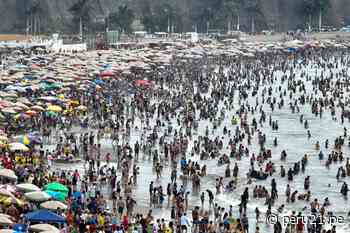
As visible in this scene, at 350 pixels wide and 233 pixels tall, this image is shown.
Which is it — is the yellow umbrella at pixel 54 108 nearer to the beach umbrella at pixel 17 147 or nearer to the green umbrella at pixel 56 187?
the beach umbrella at pixel 17 147

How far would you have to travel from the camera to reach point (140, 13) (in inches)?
5881

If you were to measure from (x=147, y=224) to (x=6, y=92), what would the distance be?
1080 inches

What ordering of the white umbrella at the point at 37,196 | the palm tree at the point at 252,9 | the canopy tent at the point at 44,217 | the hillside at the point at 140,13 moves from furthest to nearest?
the palm tree at the point at 252,9, the hillside at the point at 140,13, the white umbrella at the point at 37,196, the canopy tent at the point at 44,217

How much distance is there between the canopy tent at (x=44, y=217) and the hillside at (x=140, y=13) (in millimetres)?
102477

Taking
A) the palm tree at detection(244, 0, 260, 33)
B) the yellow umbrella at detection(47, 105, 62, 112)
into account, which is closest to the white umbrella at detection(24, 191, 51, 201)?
the yellow umbrella at detection(47, 105, 62, 112)

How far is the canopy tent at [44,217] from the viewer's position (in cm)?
2333

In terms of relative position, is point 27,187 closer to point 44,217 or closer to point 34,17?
point 44,217

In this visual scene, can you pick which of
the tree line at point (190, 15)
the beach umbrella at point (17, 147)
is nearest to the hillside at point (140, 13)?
the tree line at point (190, 15)

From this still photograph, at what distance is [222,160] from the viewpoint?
38.4 meters

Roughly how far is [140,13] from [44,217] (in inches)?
5050

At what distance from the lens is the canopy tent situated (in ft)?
76.5

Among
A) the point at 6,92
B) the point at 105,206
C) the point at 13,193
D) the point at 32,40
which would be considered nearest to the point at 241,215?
the point at 105,206

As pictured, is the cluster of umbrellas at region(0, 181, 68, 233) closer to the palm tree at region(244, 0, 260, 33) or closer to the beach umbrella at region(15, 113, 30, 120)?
the beach umbrella at region(15, 113, 30, 120)

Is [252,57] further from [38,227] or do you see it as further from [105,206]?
[38,227]
